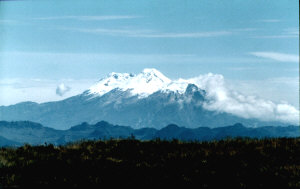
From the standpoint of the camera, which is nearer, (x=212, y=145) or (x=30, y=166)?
(x=30, y=166)

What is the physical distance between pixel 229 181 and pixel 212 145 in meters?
4.94

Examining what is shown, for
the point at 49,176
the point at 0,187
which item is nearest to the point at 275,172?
the point at 49,176

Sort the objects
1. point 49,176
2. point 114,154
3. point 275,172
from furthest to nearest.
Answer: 1. point 114,154
2. point 275,172
3. point 49,176

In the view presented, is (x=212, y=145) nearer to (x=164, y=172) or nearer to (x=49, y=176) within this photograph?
(x=164, y=172)

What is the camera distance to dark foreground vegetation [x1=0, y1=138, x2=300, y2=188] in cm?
1722

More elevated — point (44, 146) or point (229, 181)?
point (44, 146)

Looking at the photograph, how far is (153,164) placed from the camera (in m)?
18.9

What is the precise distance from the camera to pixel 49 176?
17.4 m

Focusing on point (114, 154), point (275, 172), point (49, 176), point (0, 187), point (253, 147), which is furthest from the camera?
point (253, 147)

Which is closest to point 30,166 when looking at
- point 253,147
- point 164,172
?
point 164,172

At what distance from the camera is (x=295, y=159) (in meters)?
20.6

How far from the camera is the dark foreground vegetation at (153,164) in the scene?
17.2m

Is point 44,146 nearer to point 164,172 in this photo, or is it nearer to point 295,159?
point 164,172

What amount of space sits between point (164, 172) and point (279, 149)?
634 centimetres
